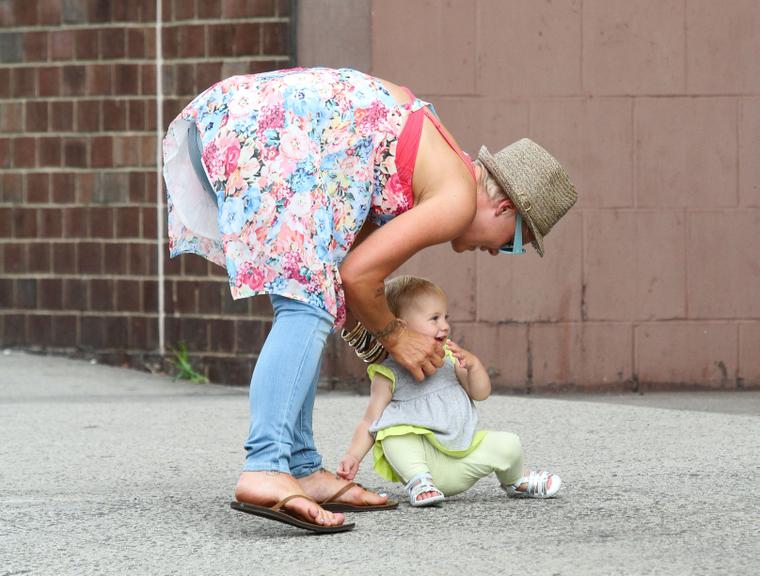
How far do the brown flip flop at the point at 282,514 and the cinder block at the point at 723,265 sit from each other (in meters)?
3.73

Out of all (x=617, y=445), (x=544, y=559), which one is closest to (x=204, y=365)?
(x=617, y=445)

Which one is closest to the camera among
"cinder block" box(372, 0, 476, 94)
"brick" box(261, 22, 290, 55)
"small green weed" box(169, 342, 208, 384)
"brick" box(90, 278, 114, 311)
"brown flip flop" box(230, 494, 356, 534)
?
"brown flip flop" box(230, 494, 356, 534)

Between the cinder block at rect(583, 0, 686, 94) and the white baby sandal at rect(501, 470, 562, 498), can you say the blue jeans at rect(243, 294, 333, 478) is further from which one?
the cinder block at rect(583, 0, 686, 94)

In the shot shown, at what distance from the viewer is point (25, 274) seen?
321 inches

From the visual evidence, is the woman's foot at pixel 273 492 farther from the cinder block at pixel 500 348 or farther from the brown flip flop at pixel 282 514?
the cinder block at pixel 500 348

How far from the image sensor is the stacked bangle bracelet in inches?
175

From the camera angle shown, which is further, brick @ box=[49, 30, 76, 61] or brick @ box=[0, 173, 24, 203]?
brick @ box=[0, 173, 24, 203]

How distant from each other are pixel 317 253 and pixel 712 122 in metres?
3.76

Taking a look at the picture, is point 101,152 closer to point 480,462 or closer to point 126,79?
point 126,79

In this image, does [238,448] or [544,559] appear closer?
[544,559]

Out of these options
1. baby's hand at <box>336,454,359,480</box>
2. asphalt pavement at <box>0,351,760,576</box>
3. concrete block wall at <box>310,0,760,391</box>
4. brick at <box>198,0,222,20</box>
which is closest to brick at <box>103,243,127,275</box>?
asphalt pavement at <box>0,351,760,576</box>

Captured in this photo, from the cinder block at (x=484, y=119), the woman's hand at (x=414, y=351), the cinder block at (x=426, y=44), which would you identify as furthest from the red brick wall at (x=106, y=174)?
the woman's hand at (x=414, y=351)

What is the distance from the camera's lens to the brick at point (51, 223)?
8070mm

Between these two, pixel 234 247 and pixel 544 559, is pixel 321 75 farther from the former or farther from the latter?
pixel 544 559
